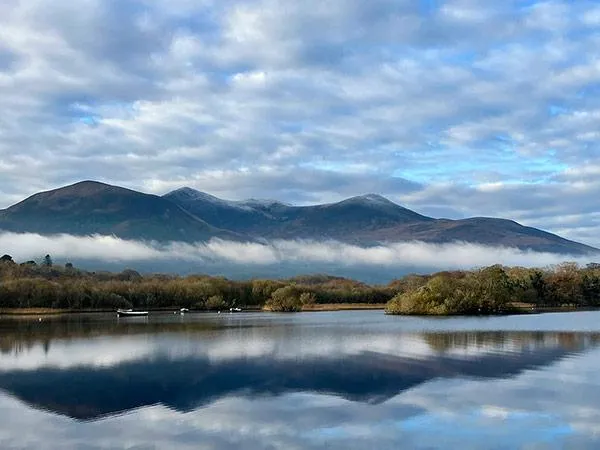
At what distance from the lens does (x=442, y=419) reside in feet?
63.7

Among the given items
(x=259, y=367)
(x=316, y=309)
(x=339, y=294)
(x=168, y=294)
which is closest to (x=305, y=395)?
(x=259, y=367)

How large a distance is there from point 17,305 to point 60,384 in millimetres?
84622

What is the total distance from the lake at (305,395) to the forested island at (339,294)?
4511 centimetres

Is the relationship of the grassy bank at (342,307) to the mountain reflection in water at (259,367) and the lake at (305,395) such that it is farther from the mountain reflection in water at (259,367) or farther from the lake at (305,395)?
the lake at (305,395)

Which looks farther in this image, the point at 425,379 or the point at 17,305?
the point at 17,305

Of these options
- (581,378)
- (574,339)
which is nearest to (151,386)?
(581,378)

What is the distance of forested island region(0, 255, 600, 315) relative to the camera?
8744 centimetres

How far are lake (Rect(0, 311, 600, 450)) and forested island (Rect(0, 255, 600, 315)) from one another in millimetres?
45107

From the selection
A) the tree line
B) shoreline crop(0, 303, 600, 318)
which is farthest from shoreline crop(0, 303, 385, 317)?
the tree line

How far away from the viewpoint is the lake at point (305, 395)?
57.5 ft

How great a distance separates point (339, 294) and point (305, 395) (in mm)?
114548

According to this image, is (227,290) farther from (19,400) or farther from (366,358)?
(19,400)

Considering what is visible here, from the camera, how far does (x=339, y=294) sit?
13762cm

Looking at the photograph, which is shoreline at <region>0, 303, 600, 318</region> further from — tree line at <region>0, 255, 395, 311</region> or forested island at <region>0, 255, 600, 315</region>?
tree line at <region>0, 255, 395, 311</region>
